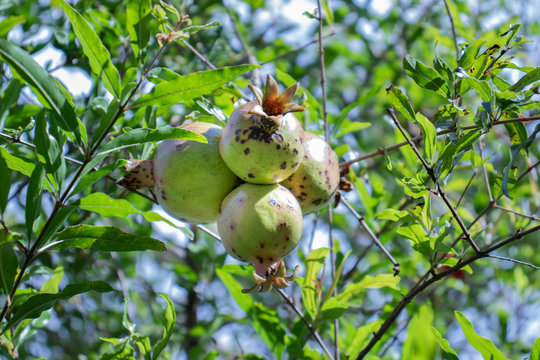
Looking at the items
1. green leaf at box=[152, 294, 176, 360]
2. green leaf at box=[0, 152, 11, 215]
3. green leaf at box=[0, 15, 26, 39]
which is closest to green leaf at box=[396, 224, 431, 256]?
green leaf at box=[152, 294, 176, 360]

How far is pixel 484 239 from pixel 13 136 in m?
2.12

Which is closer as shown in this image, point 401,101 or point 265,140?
point 265,140

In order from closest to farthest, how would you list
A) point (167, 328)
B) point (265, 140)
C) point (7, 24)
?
point (265, 140) < point (167, 328) < point (7, 24)

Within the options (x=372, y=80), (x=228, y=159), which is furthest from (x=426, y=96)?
(x=228, y=159)

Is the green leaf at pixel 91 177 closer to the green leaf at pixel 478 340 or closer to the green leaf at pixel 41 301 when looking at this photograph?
the green leaf at pixel 41 301

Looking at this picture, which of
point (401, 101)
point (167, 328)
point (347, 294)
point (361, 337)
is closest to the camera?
point (401, 101)

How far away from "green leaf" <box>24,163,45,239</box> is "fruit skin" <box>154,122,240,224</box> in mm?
293

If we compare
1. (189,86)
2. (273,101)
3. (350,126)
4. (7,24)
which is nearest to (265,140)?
(273,101)

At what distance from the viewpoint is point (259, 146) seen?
4.00 ft

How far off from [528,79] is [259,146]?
28.4 inches

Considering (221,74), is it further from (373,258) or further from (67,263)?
(373,258)

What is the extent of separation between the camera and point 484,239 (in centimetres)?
247

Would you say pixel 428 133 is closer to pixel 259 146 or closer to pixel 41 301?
pixel 259 146

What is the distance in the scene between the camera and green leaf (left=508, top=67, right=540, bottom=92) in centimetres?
127
